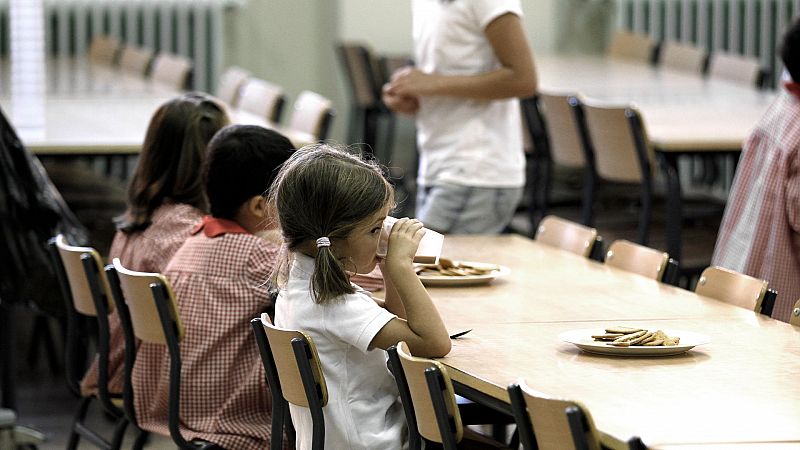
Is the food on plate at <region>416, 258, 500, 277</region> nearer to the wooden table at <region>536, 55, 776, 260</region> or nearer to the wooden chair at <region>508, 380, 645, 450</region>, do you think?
the wooden chair at <region>508, 380, 645, 450</region>

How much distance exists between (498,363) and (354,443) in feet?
1.18

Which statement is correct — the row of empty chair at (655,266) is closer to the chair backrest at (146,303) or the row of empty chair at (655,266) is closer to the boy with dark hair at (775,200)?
the boy with dark hair at (775,200)

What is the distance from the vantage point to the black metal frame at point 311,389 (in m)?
2.47

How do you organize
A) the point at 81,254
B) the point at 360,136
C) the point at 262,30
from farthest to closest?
the point at 262,30 → the point at 360,136 → the point at 81,254

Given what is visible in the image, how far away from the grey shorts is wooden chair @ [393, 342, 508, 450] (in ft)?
5.24

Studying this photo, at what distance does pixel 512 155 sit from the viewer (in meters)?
3.98

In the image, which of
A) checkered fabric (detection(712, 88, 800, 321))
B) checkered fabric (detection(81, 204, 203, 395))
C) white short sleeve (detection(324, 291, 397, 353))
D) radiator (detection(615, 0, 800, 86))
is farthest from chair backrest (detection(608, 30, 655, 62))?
white short sleeve (detection(324, 291, 397, 353))

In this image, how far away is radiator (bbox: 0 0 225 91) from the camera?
9.59 m

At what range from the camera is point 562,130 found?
19.0 ft

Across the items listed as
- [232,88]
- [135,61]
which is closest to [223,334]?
[232,88]

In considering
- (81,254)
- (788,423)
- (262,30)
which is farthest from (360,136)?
(788,423)

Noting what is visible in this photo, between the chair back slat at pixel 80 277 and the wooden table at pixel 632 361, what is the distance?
0.78m

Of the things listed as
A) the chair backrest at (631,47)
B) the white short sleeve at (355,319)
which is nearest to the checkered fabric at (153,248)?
the white short sleeve at (355,319)

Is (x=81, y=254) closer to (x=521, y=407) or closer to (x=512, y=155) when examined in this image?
(x=512, y=155)
